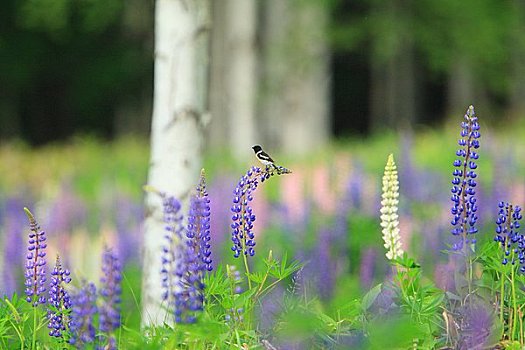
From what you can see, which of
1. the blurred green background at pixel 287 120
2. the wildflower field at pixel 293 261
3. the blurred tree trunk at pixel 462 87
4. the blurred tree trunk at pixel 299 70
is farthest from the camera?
the blurred tree trunk at pixel 462 87

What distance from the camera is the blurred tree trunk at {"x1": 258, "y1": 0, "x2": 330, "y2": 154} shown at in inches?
713

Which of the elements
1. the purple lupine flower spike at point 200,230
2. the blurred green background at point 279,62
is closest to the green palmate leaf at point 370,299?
the purple lupine flower spike at point 200,230

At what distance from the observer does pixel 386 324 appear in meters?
2.63

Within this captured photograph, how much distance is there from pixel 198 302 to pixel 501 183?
3740 millimetres

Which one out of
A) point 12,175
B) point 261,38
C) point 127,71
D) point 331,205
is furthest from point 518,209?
point 127,71

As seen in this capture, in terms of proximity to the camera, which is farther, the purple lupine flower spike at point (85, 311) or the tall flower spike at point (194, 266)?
the tall flower spike at point (194, 266)

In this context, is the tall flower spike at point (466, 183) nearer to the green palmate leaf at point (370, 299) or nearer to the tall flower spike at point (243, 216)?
the green palmate leaf at point (370, 299)

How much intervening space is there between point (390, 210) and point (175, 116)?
5.61ft

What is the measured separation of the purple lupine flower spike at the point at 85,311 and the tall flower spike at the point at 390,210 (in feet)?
3.41

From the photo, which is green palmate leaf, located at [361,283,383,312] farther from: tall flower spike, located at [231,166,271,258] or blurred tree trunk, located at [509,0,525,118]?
blurred tree trunk, located at [509,0,525,118]

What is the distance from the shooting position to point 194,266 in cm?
281

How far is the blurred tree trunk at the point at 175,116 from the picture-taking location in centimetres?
464

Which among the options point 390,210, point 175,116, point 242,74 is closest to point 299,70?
point 242,74

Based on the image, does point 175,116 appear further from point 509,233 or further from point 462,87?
point 462,87
